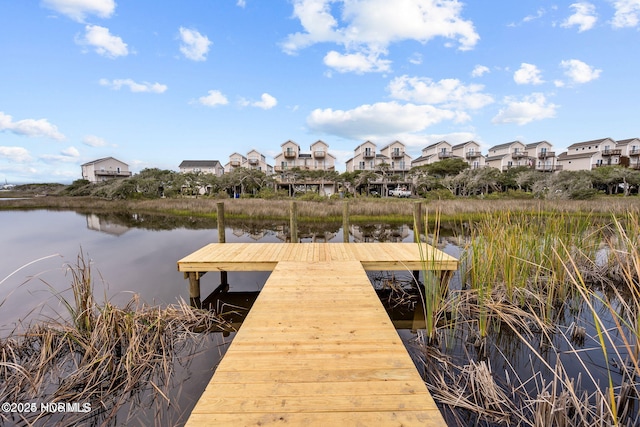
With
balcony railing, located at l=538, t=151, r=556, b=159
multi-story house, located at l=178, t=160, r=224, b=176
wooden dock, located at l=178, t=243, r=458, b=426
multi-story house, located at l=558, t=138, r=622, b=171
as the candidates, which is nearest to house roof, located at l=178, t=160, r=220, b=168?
multi-story house, located at l=178, t=160, r=224, b=176

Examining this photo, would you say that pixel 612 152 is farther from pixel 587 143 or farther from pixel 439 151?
pixel 439 151

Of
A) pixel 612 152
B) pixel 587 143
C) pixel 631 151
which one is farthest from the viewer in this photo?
pixel 587 143

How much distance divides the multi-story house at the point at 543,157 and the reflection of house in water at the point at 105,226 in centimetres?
4992

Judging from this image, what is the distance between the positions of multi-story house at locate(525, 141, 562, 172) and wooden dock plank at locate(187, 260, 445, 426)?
50.3 metres

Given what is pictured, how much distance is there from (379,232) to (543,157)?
1741 inches

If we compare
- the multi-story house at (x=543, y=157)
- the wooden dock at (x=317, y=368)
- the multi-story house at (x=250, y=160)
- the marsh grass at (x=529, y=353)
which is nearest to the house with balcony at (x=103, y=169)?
the multi-story house at (x=250, y=160)

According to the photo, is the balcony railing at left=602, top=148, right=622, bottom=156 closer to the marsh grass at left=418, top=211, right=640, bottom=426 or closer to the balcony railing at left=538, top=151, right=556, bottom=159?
the balcony railing at left=538, top=151, right=556, bottom=159

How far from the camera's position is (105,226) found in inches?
534

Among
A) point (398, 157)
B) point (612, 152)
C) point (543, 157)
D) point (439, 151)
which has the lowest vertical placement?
point (612, 152)

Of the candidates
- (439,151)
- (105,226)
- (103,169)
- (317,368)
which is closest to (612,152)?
(439,151)

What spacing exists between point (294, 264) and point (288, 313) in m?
1.66

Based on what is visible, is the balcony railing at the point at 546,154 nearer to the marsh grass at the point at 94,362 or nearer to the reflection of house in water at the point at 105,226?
the reflection of house in water at the point at 105,226

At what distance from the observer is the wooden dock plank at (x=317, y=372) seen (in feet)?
5.08

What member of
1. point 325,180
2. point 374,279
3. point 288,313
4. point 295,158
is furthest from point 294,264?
point 295,158
